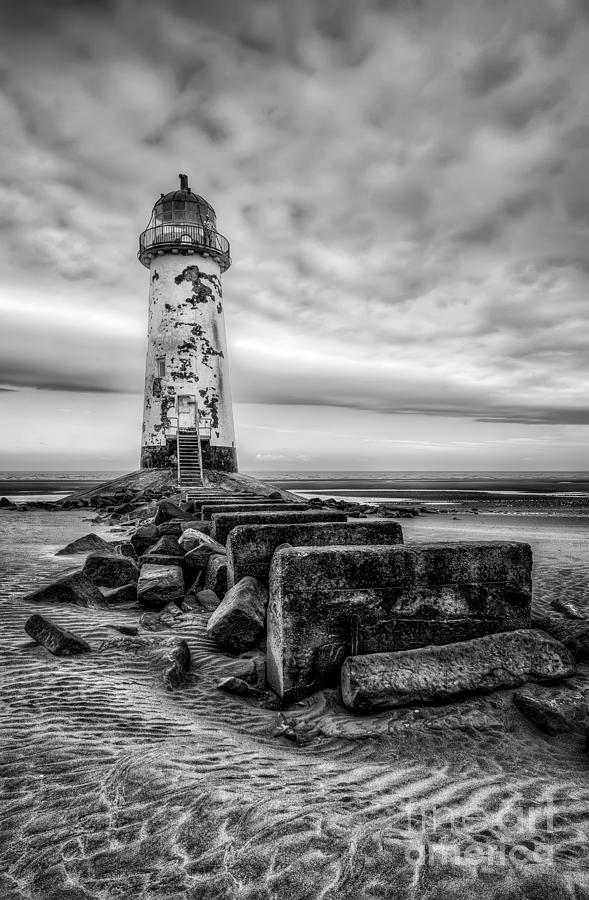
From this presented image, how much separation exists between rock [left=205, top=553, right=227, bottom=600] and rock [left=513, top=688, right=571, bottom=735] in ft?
11.7

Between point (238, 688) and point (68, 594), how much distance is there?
113 inches

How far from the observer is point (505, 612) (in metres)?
4.53

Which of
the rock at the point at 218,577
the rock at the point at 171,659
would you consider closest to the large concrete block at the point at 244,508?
the rock at the point at 218,577

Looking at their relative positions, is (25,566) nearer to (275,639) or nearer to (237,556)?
(237,556)

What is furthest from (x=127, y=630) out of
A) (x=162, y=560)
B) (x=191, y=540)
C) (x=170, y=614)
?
(x=191, y=540)

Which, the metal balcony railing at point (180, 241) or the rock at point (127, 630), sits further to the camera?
the metal balcony railing at point (180, 241)

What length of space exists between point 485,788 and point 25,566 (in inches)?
290

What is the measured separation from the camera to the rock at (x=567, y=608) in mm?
5527

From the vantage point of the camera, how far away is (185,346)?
2286 centimetres

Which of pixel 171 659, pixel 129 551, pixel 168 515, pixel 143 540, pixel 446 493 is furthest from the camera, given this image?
pixel 446 493

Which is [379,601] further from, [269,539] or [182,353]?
[182,353]

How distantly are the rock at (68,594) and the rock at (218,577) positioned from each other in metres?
1.26

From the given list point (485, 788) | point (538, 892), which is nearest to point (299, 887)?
point (538, 892)

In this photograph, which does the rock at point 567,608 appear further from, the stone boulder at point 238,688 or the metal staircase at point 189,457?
the metal staircase at point 189,457
